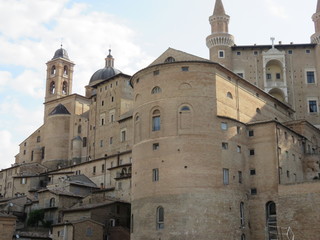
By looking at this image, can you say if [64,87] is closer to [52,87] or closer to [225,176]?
[52,87]

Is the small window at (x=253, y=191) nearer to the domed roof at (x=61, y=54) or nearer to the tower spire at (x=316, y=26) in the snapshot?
the tower spire at (x=316, y=26)

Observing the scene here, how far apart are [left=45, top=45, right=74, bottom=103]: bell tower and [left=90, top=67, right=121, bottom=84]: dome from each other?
6.75 metres

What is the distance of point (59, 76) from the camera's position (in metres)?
84.1

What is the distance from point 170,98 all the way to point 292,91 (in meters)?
24.4

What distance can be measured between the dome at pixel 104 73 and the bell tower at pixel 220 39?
20221mm

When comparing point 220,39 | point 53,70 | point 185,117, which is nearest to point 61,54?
point 53,70

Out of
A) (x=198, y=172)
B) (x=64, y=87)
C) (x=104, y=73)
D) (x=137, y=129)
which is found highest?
(x=64, y=87)

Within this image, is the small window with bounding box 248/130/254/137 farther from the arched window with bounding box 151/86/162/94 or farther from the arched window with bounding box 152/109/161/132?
the arched window with bounding box 151/86/162/94

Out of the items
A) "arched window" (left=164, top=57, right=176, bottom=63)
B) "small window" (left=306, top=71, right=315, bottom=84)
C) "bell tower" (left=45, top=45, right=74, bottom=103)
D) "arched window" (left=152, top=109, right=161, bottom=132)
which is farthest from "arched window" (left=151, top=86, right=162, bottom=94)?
"bell tower" (left=45, top=45, right=74, bottom=103)

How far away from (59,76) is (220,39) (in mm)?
32972

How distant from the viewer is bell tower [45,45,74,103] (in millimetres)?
83625

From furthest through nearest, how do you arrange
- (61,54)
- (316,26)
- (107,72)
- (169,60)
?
(61,54)
(107,72)
(316,26)
(169,60)

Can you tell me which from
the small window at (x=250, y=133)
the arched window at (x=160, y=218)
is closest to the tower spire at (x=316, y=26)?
the small window at (x=250, y=133)

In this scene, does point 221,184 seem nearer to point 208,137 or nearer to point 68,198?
point 208,137
